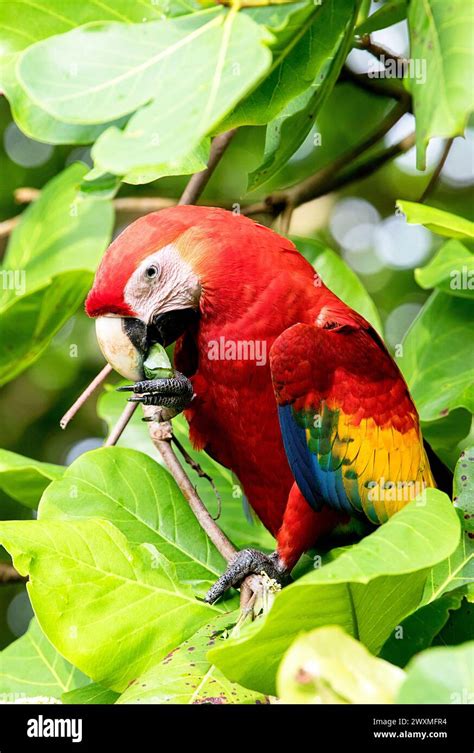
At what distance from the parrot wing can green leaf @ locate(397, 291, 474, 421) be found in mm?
102

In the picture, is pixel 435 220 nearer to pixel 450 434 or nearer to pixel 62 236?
pixel 450 434

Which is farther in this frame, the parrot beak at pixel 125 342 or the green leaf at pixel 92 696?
the parrot beak at pixel 125 342

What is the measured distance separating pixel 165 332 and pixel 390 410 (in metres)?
0.45

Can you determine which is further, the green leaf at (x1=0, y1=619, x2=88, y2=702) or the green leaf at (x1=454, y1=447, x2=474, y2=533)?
the green leaf at (x1=0, y1=619, x2=88, y2=702)

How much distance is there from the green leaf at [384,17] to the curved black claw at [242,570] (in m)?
0.95

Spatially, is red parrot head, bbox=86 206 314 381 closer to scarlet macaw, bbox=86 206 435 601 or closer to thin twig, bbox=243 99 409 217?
scarlet macaw, bbox=86 206 435 601

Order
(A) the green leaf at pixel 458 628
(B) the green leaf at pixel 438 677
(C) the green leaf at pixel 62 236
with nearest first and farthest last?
1. (B) the green leaf at pixel 438 677
2. (A) the green leaf at pixel 458 628
3. (C) the green leaf at pixel 62 236

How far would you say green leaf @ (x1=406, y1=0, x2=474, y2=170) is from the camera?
1.03 m

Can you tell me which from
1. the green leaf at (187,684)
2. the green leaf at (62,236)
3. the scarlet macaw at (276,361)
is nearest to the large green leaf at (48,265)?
the green leaf at (62,236)

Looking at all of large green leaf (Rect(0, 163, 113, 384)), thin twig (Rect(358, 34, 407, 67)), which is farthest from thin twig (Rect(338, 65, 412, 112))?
large green leaf (Rect(0, 163, 113, 384))

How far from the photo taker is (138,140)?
95 cm

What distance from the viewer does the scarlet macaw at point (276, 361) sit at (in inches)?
61.5

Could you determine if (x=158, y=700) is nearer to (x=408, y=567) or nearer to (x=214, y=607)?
(x=214, y=607)

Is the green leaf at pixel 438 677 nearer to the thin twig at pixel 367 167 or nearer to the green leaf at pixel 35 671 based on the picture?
the green leaf at pixel 35 671
